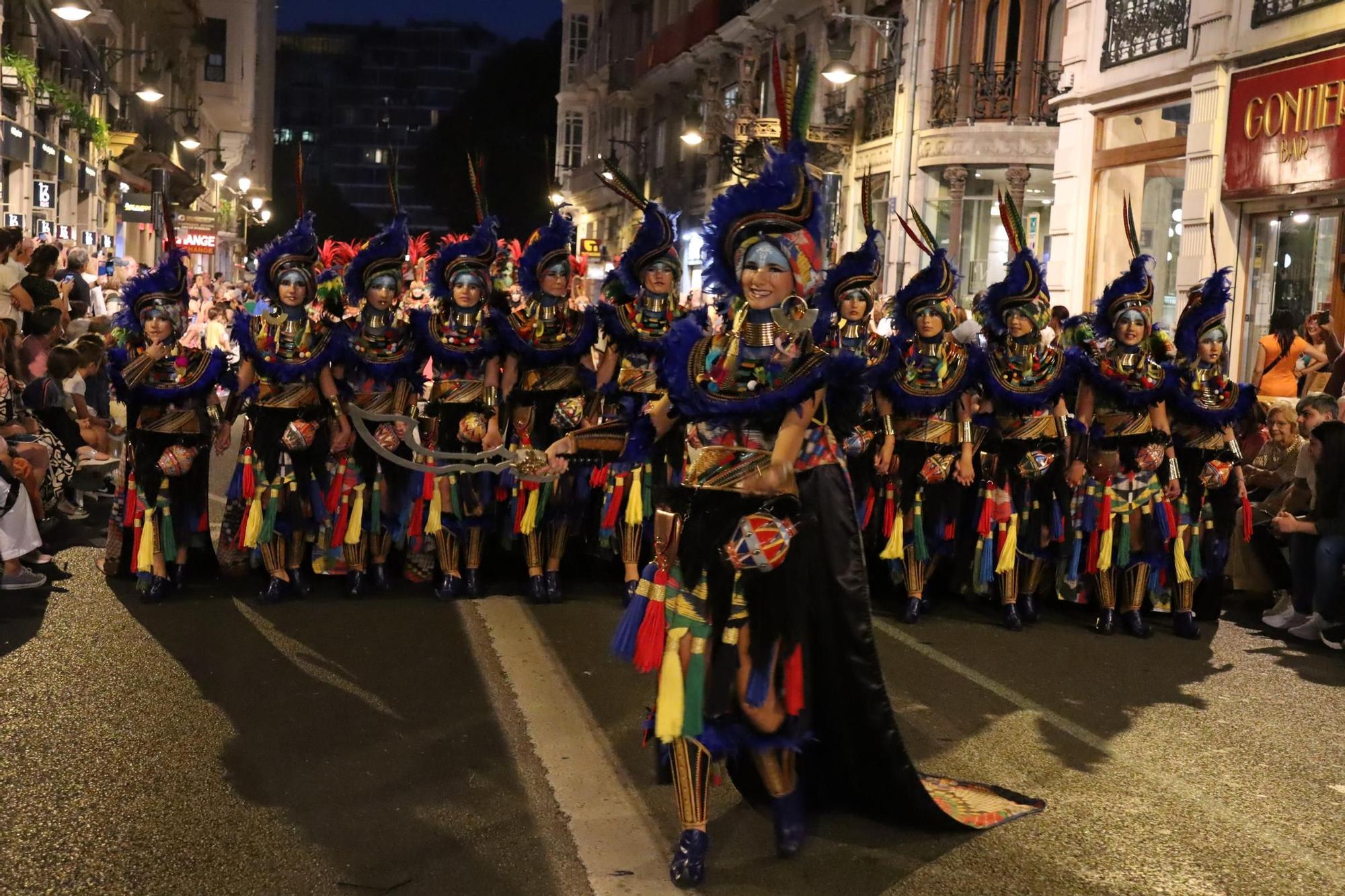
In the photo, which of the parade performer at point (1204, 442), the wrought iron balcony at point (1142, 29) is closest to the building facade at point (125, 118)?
the parade performer at point (1204, 442)

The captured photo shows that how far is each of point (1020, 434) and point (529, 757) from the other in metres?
3.87

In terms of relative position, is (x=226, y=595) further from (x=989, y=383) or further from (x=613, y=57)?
(x=613, y=57)

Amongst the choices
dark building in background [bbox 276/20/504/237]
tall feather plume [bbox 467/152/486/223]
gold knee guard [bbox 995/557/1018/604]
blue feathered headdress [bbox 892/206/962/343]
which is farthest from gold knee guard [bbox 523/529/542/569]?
dark building in background [bbox 276/20/504/237]

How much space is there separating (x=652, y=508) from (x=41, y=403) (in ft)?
15.5

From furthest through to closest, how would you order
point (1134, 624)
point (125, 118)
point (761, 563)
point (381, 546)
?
point (125, 118) < point (381, 546) < point (1134, 624) < point (761, 563)

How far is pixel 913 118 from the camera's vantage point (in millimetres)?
22906

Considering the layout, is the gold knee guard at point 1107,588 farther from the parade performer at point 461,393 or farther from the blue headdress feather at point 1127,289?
the parade performer at point 461,393

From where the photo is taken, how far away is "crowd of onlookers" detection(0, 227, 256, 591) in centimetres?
838

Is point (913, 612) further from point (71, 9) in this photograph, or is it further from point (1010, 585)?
point (71, 9)

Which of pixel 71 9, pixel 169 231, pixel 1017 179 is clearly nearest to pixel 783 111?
pixel 169 231

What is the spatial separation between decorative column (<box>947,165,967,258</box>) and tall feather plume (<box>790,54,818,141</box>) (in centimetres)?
2029

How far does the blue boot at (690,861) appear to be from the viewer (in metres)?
4.44

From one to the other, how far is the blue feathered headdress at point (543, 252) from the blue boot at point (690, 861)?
4.62 meters

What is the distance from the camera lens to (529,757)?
18.6ft
